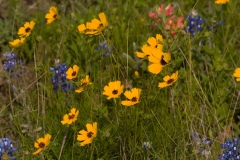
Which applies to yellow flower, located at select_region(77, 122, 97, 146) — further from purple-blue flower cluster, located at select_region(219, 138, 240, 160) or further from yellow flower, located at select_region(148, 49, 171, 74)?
purple-blue flower cluster, located at select_region(219, 138, 240, 160)

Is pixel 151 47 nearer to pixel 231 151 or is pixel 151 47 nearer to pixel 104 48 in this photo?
pixel 231 151

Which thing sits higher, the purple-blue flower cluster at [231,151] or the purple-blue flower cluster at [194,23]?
the purple-blue flower cluster at [194,23]

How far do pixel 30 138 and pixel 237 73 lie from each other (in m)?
1.05

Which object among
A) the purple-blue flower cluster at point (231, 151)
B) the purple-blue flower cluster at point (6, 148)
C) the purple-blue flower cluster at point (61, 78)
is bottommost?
the purple-blue flower cluster at point (231, 151)

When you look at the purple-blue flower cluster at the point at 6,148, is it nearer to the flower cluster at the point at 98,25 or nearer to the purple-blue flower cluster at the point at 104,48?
the flower cluster at the point at 98,25

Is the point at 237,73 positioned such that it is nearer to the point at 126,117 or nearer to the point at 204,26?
the point at 126,117

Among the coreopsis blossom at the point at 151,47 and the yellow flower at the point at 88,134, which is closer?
the yellow flower at the point at 88,134

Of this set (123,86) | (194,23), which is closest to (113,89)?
(123,86)

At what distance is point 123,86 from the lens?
7.50ft

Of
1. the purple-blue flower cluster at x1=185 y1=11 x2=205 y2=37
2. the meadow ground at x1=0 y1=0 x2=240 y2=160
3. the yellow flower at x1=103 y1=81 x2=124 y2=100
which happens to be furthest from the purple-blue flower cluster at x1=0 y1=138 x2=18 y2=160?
the purple-blue flower cluster at x1=185 y1=11 x2=205 y2=37

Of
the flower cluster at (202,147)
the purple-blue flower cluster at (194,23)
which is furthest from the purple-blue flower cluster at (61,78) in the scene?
the purple-blue flower cluster at (194,23)

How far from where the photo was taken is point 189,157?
2.53 metres

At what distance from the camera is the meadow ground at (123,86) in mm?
2396

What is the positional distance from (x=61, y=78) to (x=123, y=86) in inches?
26.3
